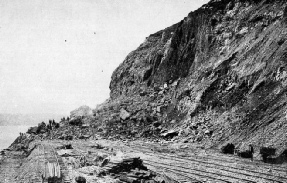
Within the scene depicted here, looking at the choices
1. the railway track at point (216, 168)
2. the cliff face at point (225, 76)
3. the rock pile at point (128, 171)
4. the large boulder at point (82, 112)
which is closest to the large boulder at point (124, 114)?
the cliff face at point (225, 76)

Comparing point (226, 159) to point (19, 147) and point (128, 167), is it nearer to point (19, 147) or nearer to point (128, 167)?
point (128, 167)

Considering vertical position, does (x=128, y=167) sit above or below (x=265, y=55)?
below

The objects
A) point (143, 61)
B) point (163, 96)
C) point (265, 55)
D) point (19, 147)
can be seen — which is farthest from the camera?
point (143, 61)

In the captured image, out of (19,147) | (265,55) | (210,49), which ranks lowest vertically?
(19,147)

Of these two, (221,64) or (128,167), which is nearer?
(128,167)

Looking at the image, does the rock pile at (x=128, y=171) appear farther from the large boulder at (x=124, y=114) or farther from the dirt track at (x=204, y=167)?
the large boulder at (x=124, y=114)

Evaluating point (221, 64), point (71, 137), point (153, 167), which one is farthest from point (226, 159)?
point (71, 137)

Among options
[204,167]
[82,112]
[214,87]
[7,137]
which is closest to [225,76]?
[214,87]

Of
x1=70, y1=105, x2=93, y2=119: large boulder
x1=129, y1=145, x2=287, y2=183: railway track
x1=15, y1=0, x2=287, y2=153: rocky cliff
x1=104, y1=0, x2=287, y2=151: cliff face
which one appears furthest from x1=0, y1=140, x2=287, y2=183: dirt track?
x1=70, y1=105, x2=93, y2=119: large boulder

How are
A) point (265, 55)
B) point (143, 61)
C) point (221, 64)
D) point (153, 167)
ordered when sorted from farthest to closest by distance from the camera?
1. point (143, 61)
2. point (221, 64)
3. point (265, 55)
4. point (153, 167)

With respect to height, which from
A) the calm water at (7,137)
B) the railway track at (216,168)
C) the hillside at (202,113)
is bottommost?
the calm water at (7,137)
